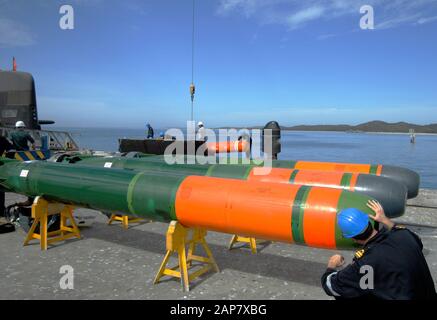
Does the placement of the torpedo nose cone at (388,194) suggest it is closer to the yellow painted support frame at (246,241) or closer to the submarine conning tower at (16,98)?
the yellow painted support frame at (246,241)

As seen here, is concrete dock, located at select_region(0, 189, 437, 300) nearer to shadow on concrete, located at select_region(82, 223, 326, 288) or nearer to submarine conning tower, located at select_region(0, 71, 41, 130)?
shadow on concrete, located at select_region(82, 223, 326, 288)

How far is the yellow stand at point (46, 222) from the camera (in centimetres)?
691

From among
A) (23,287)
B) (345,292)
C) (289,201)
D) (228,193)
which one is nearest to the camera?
(345,292)

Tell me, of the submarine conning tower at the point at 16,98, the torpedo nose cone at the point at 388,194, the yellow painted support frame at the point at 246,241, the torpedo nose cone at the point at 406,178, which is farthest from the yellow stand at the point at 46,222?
the submarine conning tower at the point at 16,98

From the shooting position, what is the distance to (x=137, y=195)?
5.48 metres

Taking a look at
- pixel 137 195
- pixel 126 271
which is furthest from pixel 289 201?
pixel 126 271

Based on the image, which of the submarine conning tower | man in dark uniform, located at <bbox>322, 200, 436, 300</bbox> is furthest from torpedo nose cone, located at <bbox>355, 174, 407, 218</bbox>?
the submarine conning tower

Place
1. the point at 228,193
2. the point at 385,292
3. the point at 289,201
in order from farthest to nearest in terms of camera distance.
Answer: the point at 228,193, the point at 289,201, the point at 385,292

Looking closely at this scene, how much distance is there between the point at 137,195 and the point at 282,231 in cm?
236

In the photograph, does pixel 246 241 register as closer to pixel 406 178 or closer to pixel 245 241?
pixel 245 241

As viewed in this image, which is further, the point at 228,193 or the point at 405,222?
the point at 405,222

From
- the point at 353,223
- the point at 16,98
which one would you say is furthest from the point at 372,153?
the point at 353,223

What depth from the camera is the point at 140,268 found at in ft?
19.7
